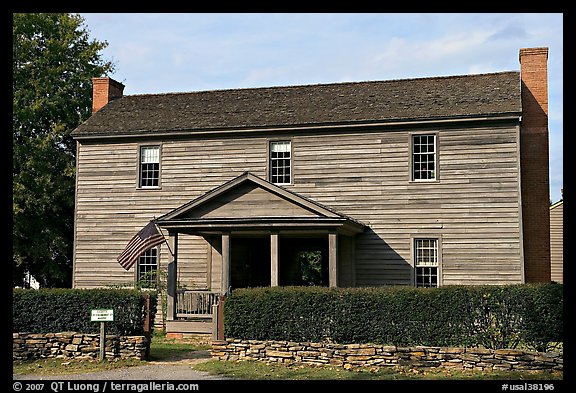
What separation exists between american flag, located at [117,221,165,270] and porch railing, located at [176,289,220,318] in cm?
186

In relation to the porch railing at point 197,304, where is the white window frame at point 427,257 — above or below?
above

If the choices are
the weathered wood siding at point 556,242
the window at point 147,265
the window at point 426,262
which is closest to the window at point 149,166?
the window at point 147,265

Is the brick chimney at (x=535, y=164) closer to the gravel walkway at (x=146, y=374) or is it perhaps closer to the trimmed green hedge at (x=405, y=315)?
the trimmed green hedge at (x=405, y=315)

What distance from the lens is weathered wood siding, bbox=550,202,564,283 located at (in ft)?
107

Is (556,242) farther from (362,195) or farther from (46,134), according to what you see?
(46,134)

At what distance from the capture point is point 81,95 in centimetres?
3369

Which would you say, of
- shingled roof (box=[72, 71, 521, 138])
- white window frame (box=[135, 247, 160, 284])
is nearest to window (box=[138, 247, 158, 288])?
white window frame (box=[135, 247, 160, 284])

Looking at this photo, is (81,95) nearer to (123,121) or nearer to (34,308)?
(123,121)

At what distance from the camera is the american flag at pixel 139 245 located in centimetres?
2056

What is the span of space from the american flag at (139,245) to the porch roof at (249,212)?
1.41 feet

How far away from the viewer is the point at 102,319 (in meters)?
16.1
